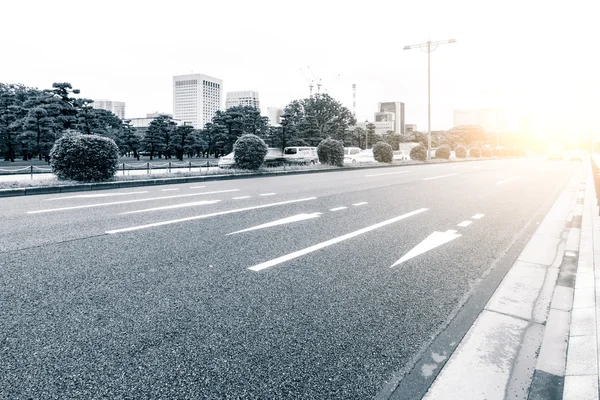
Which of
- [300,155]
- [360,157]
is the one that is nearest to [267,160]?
[300,155]

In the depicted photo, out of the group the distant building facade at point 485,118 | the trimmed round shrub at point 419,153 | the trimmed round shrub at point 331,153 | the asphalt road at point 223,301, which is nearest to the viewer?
the asphalt road at point 223,301

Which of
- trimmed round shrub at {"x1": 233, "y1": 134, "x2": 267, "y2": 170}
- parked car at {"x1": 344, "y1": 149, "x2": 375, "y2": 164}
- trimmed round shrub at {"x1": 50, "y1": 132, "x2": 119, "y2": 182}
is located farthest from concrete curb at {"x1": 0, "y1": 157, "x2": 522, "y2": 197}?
parked car at {"x1": 344, "y1": 149, "x2": 375, "y2": 164}

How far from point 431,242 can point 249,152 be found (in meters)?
15.4

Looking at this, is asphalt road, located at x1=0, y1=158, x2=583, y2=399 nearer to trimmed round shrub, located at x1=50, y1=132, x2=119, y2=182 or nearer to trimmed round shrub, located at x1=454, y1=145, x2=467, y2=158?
trimmed round shrub, located at x1=50, y1=132, x2=119, y2=182

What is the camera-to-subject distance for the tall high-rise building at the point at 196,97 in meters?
175

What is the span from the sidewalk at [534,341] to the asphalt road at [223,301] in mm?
293

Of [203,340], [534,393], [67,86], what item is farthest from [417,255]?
[67,86]

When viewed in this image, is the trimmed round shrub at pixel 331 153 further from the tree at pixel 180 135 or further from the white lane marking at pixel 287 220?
the tree at pixel 180 135

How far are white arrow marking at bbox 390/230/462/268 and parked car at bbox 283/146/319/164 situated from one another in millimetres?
22233

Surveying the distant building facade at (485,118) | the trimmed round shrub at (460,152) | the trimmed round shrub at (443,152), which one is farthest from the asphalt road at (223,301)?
the distant building facade at (485,118)

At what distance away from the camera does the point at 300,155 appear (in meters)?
28.6

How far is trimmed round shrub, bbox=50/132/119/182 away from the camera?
44.2 feet

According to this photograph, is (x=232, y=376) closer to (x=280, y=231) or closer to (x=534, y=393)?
(x=534, y=393)

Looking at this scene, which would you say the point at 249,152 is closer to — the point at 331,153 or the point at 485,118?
the point at 331,153
